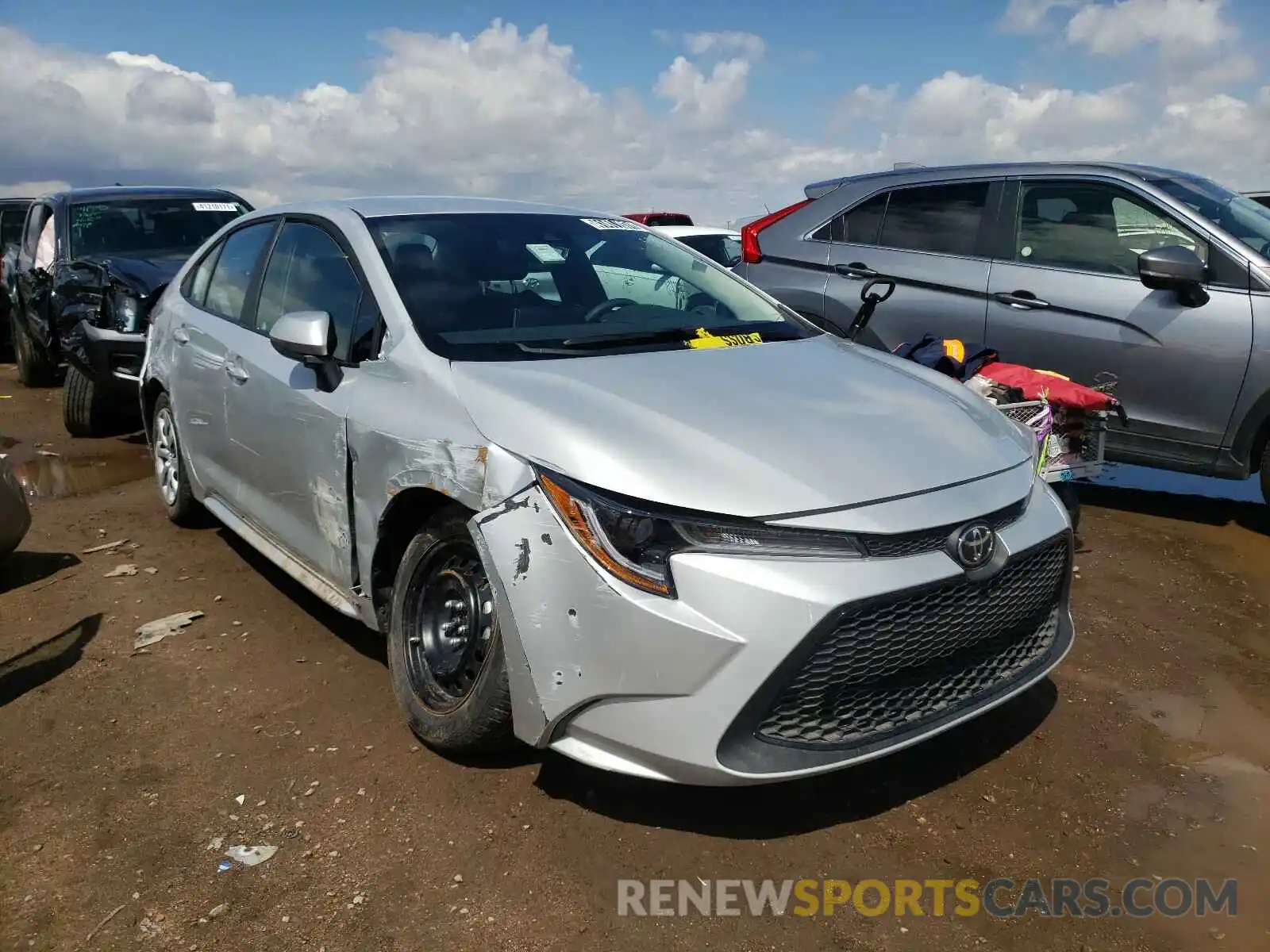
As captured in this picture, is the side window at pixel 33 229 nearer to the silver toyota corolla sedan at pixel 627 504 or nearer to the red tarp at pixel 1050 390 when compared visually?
the silver toyota corolla sedan at pixel 627 504

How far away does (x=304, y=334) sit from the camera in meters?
3.18

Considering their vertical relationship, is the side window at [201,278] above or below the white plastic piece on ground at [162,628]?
above

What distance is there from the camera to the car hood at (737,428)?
95.7 inches

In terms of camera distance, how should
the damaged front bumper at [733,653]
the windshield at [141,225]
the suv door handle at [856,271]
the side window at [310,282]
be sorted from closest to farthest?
the damaged front bumper at [733,653]
the side window at [310,282]
the suv door handle at [856,271]
the windshield at [141,225]

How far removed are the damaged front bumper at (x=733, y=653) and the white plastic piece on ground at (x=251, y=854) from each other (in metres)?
0.76

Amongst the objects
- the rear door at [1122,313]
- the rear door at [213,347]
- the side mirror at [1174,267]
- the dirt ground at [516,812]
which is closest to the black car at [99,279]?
the rear door at [213,347]

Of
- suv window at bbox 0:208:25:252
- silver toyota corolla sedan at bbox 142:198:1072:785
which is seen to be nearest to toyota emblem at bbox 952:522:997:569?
silver toyota corolla sedan at bbox 142:198:1072:785

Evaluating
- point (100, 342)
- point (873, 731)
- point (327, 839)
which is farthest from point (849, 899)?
point (100, 342)

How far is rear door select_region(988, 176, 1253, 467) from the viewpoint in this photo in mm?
5000

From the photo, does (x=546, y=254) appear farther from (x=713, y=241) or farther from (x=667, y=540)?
(x=713, y=241)

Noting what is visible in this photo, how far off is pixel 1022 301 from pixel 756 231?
193 centimetres

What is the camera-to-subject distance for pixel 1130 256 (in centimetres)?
534

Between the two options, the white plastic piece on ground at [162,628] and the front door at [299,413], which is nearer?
the front door at [299,413]

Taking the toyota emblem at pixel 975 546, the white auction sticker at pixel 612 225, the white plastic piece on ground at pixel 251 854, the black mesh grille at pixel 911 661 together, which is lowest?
the white plastic piece on ground at pixel 251 854
